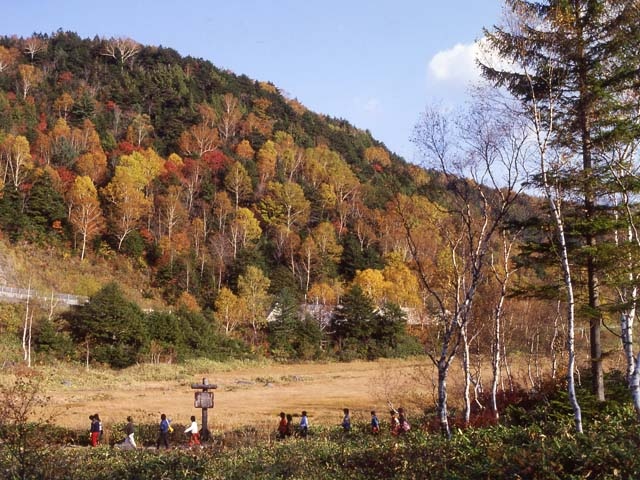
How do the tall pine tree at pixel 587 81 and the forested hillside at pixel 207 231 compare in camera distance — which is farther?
the forested hillside at pixel 207 231

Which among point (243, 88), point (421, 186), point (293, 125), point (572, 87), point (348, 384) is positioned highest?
point (243, 88)

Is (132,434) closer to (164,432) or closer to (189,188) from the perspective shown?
(164,432)

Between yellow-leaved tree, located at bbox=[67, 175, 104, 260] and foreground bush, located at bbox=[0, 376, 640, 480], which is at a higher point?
yellow-leaved tree, located at bbox=[67, 175, 104, 260]

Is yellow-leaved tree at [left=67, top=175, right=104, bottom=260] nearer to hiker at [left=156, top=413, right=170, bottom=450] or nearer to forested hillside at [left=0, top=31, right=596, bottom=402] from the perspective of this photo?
forested hillside at [left=0, top=31, right=596, bottom=402]

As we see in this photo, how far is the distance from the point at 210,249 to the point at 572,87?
52704 millimetres

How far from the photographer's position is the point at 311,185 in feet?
269

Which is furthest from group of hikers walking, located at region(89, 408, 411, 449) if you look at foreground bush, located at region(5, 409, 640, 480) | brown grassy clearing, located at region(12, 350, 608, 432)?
foreground bush, located at region(5, 409, 640, 480)

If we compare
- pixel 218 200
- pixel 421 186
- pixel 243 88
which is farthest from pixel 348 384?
pixel 243 88

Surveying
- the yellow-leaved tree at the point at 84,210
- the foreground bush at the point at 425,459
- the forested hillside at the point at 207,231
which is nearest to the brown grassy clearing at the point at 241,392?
the forested hillside at the point at 207,231

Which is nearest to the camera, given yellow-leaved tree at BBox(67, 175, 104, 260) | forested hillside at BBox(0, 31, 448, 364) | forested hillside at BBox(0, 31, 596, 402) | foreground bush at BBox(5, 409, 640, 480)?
foreground bush at BBox(5, 409, 640, 480)

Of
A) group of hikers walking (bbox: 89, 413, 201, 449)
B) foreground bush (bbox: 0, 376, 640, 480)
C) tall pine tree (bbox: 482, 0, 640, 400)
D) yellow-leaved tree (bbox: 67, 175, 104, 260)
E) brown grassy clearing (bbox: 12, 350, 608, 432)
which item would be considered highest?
yellow-leaved tree (bbox: 67, 175, 104, 260)

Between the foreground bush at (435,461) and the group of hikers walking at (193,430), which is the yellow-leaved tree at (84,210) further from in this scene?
the foreground bush at (435,461)

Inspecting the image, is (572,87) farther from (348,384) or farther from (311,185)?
(311,185)

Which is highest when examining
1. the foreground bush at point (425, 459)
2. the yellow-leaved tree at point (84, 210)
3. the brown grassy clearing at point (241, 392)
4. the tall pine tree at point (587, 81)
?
the yellow-leaved tree at point (84, 210)
